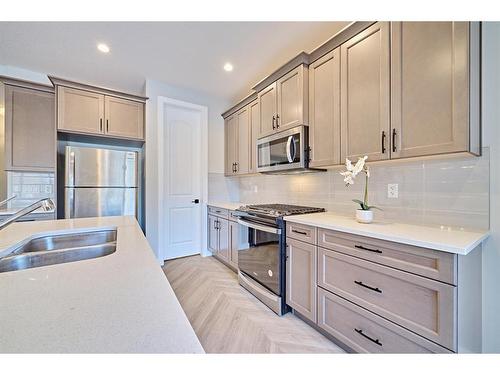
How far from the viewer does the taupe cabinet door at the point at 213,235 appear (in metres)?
3.29

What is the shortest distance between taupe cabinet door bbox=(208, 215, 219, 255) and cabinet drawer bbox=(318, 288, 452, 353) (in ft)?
6.40

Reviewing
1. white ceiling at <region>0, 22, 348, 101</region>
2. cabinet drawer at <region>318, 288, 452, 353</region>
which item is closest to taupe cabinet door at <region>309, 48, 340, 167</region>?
white ceiling at <region>0, 22, 348, 101</region>

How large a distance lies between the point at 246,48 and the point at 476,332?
2955mm

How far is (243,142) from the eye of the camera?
3.27 meters

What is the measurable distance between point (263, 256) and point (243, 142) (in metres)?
1.79

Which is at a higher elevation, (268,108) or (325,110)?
(268,108)

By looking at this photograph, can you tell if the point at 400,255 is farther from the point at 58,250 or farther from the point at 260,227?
the point at 58,250

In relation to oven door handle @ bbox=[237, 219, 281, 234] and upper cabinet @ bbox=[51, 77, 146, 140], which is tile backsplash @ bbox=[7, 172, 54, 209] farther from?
oven door handle @ bbox=[237, 219, 281, 234]

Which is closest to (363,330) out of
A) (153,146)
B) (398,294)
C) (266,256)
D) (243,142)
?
(398,294)

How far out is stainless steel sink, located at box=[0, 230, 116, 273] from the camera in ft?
3.32

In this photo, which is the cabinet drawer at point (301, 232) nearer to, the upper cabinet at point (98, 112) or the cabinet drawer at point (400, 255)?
the cabinet drawer at point (400, 255)

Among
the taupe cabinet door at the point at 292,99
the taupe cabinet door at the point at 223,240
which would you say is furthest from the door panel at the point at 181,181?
the taupe cabinet door at the point at 292,99
